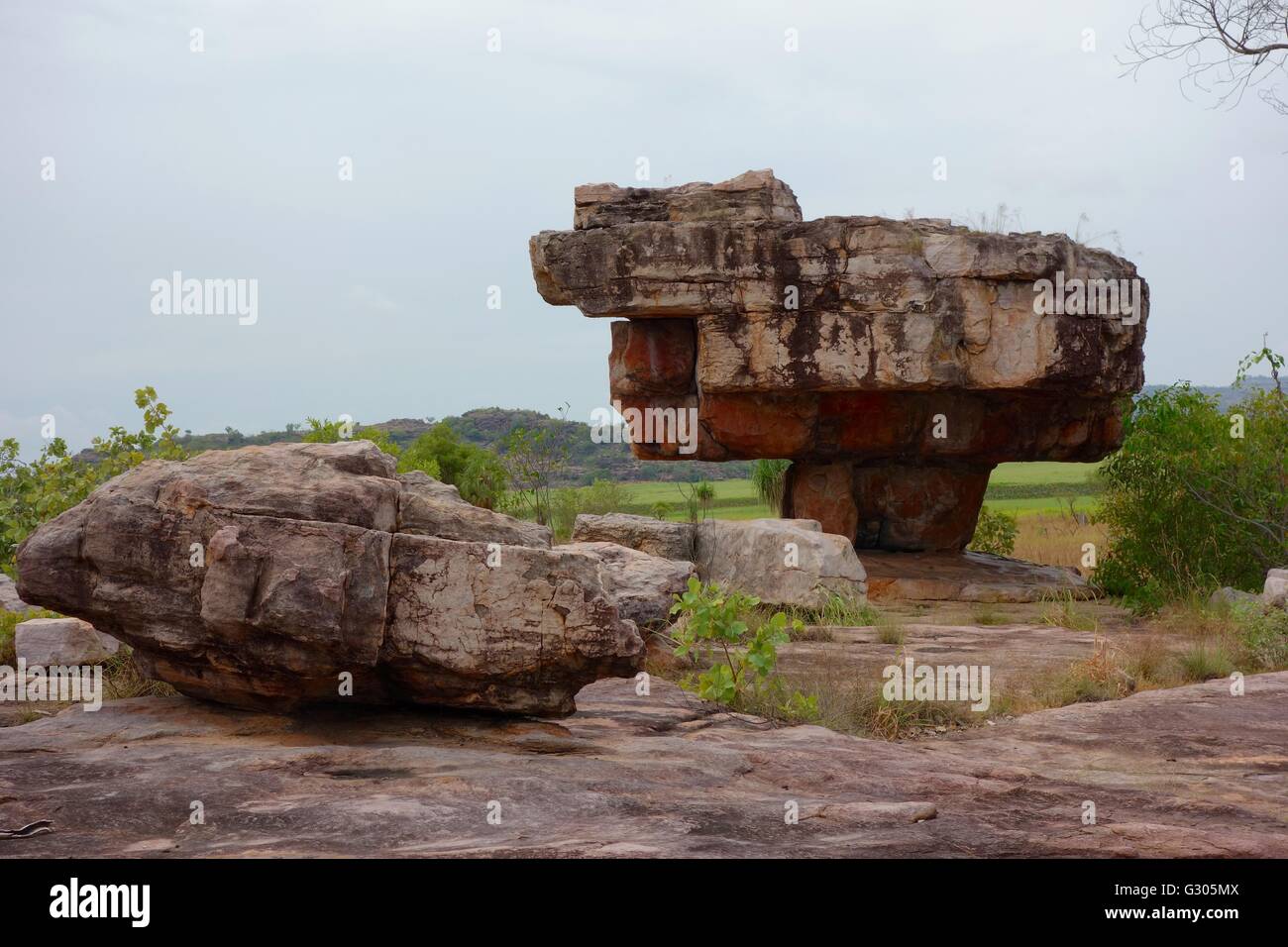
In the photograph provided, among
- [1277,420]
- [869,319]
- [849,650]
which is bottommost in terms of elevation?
[849,650]

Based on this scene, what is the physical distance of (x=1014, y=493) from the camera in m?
48.2

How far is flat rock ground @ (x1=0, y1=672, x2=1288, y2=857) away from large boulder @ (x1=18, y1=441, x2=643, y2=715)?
0.33 meters

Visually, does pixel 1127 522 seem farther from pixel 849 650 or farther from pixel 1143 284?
pixel 849 650

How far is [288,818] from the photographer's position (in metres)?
4.93

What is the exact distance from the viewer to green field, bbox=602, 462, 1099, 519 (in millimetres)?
36150

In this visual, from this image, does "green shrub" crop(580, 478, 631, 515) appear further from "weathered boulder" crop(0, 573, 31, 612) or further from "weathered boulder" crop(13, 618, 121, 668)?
"weathered boulder" crop(13, 618, 121, 668)

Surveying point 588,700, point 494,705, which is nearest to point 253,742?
point 494,705

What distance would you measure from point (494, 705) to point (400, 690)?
1.68 feet

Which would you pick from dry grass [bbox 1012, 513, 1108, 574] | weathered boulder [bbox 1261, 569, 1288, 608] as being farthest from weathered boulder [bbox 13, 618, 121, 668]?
dry grass [bbox 1012, 513, 1108, 574]

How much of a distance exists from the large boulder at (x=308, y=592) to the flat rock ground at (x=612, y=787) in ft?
1.08

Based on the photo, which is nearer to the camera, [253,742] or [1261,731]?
[253,742]

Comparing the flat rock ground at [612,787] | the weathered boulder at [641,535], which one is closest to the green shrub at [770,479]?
the weathered boulder at [641,535]

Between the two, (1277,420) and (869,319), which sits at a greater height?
(869,319)

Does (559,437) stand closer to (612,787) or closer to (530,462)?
(530,462)
